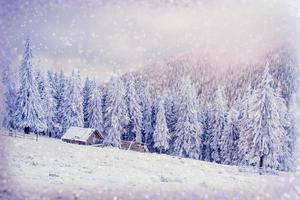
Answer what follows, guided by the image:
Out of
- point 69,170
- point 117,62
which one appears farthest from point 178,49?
point 69,170

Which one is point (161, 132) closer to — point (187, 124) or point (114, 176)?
point (187, 124)

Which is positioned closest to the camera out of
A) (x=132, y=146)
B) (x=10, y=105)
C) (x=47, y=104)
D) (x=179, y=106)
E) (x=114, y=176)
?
(x=114, y=176)

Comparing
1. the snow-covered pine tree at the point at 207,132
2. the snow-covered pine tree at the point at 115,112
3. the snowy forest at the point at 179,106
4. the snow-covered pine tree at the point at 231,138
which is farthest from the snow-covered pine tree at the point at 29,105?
the snow-covered pine tree at the point at 231,138

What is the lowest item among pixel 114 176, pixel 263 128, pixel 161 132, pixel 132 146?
pixel 114 176

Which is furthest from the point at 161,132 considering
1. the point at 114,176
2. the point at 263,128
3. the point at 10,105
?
the point at 10,105

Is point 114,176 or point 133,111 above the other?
point 133,111

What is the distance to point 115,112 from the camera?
641 cm

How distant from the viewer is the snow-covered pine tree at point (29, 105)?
617 cm

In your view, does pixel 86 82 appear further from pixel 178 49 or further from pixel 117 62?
pixel 178 49

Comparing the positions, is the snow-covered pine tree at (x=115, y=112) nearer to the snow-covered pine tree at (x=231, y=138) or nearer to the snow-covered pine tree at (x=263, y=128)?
the snow-covered pine tree at (x=231, y=138)

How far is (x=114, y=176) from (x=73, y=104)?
3.90 feet

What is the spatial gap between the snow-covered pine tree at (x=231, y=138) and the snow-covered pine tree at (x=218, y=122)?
0.08 metres

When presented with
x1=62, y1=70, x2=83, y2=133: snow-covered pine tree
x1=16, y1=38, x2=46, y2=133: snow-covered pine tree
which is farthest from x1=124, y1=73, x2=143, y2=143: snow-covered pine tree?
x1=16, y1=38, x2=46, y2=133: snow-covered pine tree

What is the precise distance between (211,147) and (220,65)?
1245 millimetres
